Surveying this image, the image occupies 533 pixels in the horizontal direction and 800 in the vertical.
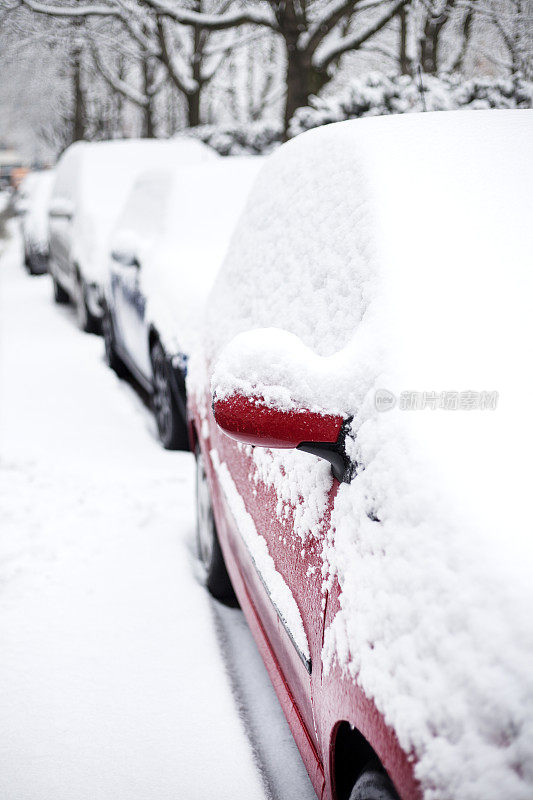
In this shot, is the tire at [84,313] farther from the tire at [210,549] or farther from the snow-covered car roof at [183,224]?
the tire at [210,549]

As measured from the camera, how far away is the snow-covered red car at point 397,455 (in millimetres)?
1003

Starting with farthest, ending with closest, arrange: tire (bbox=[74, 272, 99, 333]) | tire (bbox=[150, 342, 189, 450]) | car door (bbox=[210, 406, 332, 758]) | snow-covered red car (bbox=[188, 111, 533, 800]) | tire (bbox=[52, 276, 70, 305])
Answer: tire (bbox=[52, 276, 70, 305]) → tire (bbox=[74, 272, 99, 333]) → tire (bbox=[150, 342, 189, 450]) → car door (bbox=[210, 406, 332, 758]) → snow-covered red car (bbox=[188, 111, 533, 800])

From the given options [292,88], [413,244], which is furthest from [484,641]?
[292,88]

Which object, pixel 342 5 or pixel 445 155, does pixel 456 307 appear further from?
pixel 342 5

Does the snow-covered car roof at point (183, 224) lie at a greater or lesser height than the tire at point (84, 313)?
greater

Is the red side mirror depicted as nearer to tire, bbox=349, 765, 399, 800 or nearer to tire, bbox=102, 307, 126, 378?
tire, bbox=349, 765, 399, 800

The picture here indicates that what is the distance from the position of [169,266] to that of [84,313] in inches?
136

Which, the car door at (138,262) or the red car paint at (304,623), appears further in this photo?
the car door at (138,262)

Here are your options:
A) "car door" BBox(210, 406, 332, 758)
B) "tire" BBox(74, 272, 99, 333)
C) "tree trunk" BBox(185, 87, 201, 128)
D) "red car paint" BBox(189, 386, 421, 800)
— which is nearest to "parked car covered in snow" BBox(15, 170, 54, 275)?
"tree trunk" BBox(185, 87, 201, 128)

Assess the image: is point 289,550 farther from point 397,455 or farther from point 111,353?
point 111,353

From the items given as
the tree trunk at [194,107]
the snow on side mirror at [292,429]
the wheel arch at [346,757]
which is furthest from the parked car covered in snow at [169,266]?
the tree trunk at [194,107]

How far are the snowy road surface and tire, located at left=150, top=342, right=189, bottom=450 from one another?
108 millimetres

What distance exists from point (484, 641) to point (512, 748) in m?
0.14

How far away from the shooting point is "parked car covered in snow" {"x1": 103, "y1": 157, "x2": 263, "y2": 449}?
13.4ft
